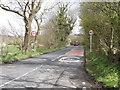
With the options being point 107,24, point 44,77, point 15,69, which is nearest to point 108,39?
point 107,24

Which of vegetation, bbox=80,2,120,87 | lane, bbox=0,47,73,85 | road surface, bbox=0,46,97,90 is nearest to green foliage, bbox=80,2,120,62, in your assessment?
vegetation, bbox=80,2,120,87

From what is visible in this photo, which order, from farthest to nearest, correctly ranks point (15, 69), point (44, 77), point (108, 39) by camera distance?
point (108, 39) < point (15, 69) < point (44, 77)

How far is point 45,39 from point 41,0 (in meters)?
14.8

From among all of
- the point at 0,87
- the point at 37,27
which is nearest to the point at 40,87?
the point at 0,87

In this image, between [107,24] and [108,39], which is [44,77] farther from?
[108,39]

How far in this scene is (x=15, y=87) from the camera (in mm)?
7629

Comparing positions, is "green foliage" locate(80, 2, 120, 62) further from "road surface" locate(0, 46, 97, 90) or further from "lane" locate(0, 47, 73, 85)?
"lane" locate(0, 47, 73, 85)

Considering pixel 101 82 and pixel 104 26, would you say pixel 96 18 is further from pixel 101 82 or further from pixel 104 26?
pixel 101 82

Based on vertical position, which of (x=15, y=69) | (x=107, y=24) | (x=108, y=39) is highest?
(x=107, y=24)

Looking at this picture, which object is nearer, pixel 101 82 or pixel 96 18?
pixel 101 82

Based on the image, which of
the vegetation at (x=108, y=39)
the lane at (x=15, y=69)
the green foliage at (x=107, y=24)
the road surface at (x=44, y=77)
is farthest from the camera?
the green foliage at (x=107, y=24)

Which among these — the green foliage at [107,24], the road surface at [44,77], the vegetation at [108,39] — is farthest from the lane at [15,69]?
the green foliage at [107,24]

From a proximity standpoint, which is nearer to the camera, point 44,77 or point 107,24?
point 44,77

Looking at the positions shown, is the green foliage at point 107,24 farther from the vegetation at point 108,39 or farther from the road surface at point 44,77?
the road surface at point 44,77
